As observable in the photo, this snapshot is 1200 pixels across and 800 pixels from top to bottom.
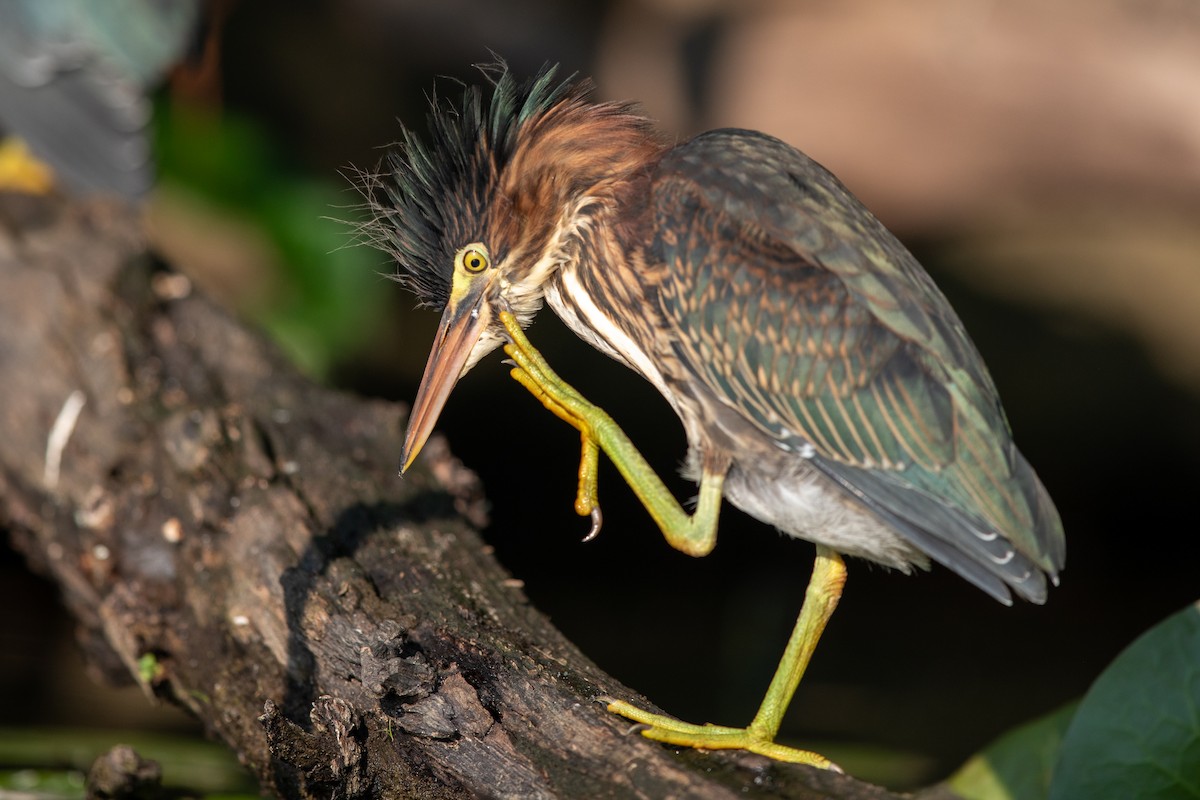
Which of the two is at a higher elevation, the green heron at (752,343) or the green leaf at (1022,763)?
the green heron at (752,343)

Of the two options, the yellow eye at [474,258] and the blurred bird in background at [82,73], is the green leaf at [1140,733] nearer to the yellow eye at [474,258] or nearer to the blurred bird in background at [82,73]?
the yellow eye at [474,258]

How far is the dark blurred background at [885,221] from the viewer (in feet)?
19.2

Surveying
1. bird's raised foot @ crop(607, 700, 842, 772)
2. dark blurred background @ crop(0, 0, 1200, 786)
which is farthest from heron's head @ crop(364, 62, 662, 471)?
dark blurred background @ crop(0, 0, 1200, 786)

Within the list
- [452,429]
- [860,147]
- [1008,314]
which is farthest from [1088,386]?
[452,429]

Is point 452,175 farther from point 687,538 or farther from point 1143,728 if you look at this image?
point 1143,728

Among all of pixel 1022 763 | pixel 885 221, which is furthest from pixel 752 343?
pixel 885 221

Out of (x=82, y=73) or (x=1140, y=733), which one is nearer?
(x=1140, y=733)

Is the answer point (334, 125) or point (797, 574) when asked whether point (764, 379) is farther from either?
point (334, 125)

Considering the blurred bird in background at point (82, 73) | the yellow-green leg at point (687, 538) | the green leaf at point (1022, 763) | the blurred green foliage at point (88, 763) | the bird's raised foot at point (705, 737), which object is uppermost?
the blurred bird in background at point (82, 73)

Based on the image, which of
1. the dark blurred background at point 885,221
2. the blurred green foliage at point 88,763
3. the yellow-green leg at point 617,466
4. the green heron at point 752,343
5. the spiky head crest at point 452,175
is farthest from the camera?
the dark blurred background at point 885,221

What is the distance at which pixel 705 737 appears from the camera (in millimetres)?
2438

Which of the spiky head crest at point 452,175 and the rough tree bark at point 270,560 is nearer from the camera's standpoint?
the rough tree bark at point 270,560

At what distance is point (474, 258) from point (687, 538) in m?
0.82

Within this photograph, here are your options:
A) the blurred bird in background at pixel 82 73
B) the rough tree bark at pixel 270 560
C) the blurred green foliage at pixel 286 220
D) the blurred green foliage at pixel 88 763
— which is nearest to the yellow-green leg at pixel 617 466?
the rough tree bark at pixel 270 560
